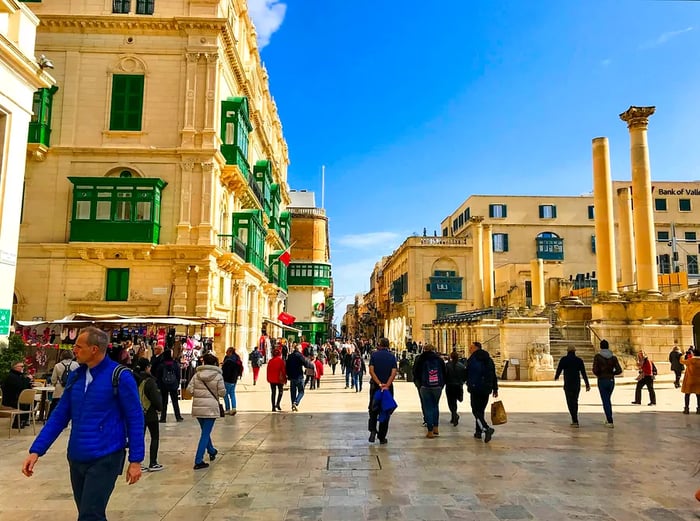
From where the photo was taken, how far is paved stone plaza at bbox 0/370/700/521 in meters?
5.21

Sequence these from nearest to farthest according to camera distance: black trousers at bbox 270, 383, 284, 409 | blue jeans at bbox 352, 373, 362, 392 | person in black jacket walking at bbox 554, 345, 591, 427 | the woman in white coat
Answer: the woman in white coat → person in black jacket walking at bbox 554, 345, 591, 427 → black trousers at bbox 270, 383, 284, 409 → blue jeans at bbox 352, 373, 362, 392

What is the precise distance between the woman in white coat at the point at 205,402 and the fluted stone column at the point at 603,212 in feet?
73.1

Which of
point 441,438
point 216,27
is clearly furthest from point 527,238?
point 441,438

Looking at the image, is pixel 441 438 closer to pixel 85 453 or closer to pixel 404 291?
pixel 85 453

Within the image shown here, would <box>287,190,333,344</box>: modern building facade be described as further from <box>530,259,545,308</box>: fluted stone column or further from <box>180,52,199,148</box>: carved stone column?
<box>180,52,199,148</box>: carved stone column

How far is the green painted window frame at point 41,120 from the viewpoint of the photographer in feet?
69.7

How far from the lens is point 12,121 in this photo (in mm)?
11617

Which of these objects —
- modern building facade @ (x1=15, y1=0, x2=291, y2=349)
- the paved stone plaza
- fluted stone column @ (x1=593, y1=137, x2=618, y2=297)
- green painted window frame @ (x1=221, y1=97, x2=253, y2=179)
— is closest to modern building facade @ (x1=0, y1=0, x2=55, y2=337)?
the paved stone plaza

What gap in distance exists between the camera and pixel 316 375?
62.0 feet

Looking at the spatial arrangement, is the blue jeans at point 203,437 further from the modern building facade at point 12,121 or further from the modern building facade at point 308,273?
the modern building facade at point 308,273

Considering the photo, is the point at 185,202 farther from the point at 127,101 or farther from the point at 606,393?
the point at 606,393

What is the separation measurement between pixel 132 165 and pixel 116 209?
2092mm

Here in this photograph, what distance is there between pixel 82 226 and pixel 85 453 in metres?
19.6

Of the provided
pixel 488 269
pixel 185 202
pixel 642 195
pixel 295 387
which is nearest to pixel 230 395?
pixel 295 387
